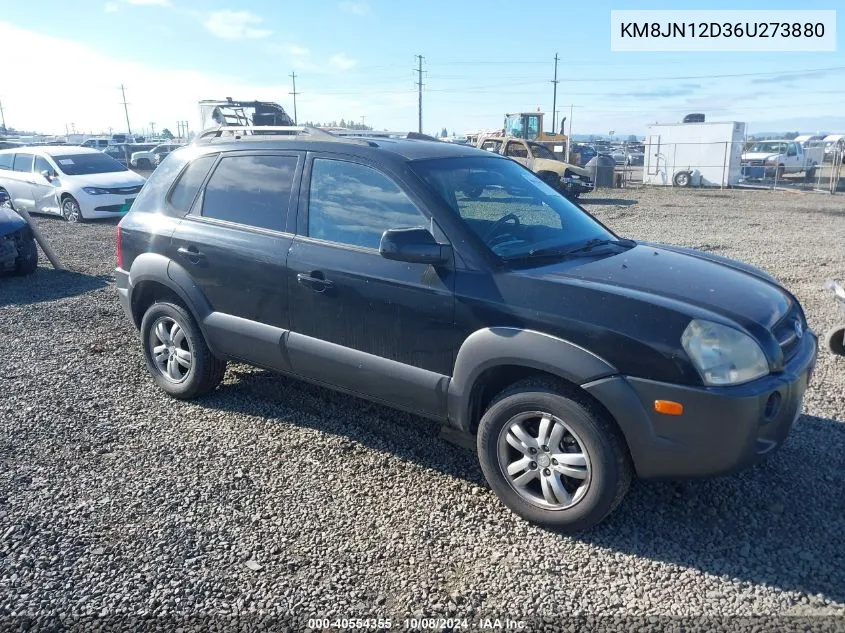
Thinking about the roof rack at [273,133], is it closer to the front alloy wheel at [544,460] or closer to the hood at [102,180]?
the front alloy wheel at [544,460]

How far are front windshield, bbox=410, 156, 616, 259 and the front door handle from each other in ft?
2.67

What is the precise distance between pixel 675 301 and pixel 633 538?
3.86 feet

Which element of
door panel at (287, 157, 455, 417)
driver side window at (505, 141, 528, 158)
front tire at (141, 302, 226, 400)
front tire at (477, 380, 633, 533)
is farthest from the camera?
driver side window at (505, 141, 528, 158)

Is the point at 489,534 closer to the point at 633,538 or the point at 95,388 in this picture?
the point at 633,538

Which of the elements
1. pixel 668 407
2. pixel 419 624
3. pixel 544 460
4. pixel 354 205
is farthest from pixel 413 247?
pixel 419 624

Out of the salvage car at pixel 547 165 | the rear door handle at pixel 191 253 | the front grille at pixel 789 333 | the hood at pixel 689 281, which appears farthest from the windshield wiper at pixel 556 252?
the salvage car at pixel 547 165

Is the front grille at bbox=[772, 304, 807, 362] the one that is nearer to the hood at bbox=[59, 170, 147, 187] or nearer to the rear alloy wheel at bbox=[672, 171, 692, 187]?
the hood at bbox=[59, 170, 147, 187]

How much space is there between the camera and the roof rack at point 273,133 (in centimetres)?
433

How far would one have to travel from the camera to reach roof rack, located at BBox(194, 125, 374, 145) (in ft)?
14.2

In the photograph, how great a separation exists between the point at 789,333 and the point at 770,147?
3604 cm

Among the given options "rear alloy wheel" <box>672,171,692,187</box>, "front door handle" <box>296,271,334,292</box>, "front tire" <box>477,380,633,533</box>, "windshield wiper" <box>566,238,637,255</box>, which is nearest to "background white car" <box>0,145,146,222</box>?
"front door handle" <box>296,271,334,292</box>

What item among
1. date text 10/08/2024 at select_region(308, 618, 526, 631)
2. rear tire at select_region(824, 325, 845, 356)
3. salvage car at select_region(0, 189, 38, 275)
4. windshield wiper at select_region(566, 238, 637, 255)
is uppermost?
windshield wiper at select_region(566, 238, 637, 255)

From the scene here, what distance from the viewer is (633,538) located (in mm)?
3326

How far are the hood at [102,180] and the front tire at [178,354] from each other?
11419 mm
